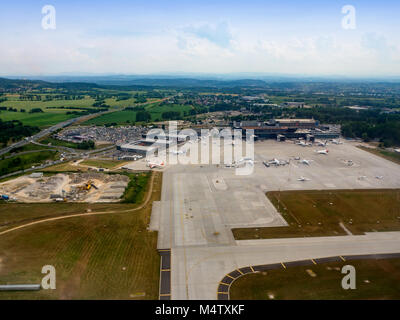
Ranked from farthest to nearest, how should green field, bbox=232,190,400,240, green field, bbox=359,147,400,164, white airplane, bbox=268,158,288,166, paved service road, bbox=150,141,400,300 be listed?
green field, bbox=359,147,400,164, white airplane, bbox=268,158,288,166, green field, bbox=232,190,400,240, paved service road, bbox=150,141,400,300

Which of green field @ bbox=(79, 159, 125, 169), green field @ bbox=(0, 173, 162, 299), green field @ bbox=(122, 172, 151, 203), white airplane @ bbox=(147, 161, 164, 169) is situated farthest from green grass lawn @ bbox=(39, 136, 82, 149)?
green field @ bbox=(0, 173, 162, 299)

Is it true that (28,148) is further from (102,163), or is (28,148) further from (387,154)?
(387,154)

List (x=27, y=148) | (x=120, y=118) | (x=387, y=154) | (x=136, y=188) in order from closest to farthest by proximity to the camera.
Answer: (x=136, y=188)
(x=387, y=154)
(x=27, y=148)
(x=120, y=118)

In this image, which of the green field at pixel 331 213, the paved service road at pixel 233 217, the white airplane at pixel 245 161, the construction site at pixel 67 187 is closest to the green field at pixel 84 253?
the paved service road at pixel 233 217

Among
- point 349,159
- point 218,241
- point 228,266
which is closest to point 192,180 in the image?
point 218,241

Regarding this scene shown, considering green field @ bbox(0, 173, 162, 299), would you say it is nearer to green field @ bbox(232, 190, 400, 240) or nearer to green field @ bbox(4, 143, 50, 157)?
green field @ bbox(232, 190, 400, 240)

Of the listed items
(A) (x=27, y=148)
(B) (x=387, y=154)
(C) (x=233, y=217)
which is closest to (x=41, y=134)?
(A) (x=27, y=148)
